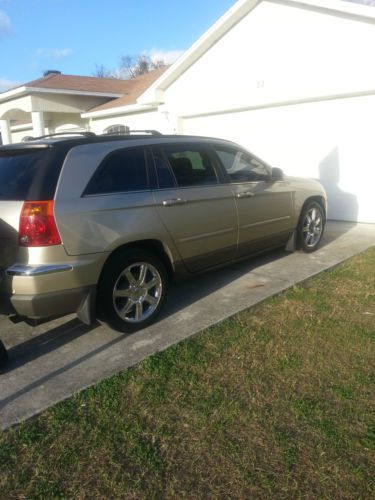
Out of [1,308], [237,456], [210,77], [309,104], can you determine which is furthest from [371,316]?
[210,77]

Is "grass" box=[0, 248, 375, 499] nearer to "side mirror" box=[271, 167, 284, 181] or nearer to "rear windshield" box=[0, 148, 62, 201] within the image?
"rear windshield" box=[0, 148, 62, 201]

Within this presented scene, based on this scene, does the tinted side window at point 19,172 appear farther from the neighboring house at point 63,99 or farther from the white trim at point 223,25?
Result: the neighboring house at point 63,99

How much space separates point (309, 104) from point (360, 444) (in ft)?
25.2

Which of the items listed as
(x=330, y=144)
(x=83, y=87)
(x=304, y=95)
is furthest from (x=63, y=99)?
(x=330, y=144)

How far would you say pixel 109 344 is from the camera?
3.79m

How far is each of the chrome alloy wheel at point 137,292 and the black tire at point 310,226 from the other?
2.82 meters

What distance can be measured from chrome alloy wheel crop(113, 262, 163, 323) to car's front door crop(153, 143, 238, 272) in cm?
44

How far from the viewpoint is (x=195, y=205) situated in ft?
14.4

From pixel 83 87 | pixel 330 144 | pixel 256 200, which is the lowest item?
A: pixel 256 200

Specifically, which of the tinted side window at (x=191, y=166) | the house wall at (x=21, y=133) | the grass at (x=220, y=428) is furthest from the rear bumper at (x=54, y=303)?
the house wall at (x=21, y=133)

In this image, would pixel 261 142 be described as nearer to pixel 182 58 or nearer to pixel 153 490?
pixel 182 58

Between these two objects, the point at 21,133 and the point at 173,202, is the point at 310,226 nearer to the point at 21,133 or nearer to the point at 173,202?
the point at 173,202

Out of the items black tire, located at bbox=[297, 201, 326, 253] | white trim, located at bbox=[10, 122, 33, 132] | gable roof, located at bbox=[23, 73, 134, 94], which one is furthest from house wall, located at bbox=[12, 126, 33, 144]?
black tire, located at bbox=[297, 201, 326, 253]

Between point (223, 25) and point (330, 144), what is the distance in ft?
13.4
